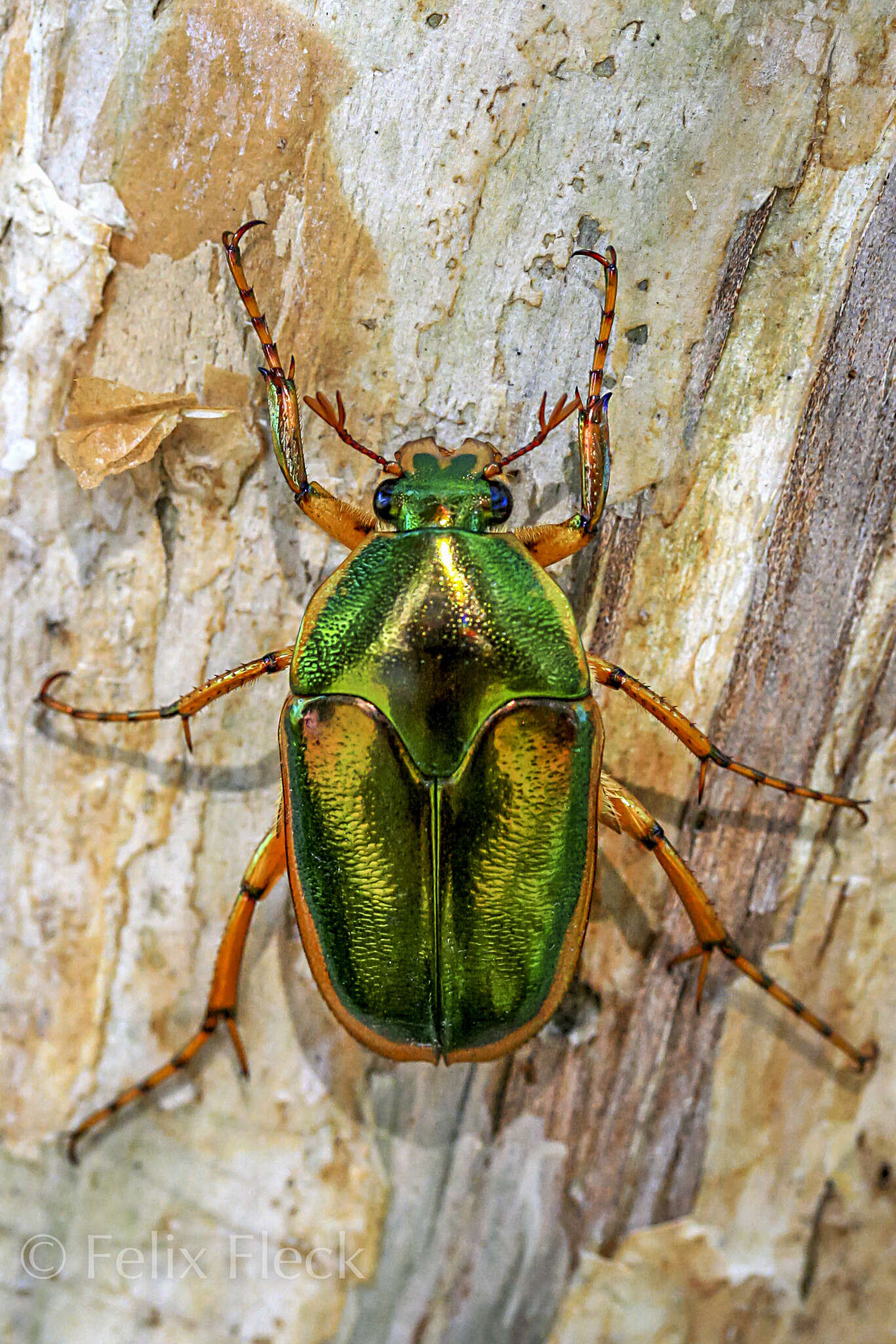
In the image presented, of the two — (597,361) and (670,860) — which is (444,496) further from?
(670,860)

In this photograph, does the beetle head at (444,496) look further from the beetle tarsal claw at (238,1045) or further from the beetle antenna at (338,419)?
the beetle tarsal claw at (238,1045)

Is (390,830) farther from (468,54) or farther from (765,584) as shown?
(468,54)

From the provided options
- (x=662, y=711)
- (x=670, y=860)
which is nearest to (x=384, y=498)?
(x=662, y=711)

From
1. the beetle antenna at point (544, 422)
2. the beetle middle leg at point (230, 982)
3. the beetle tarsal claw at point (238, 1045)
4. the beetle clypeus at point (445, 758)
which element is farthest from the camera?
the beetle tarsal claw at point (238, 1045)

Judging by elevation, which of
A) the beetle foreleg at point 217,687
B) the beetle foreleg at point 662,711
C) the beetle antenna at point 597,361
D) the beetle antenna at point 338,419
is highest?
the beetle antenna at point 597,361

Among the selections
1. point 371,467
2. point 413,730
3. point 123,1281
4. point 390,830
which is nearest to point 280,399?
point 371,467

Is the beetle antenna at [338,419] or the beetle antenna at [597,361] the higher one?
the beetle antenna at [597,361]

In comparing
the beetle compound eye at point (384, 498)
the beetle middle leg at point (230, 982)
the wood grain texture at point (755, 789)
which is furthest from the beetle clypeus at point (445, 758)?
the wood grain texture at point (755, 789)
